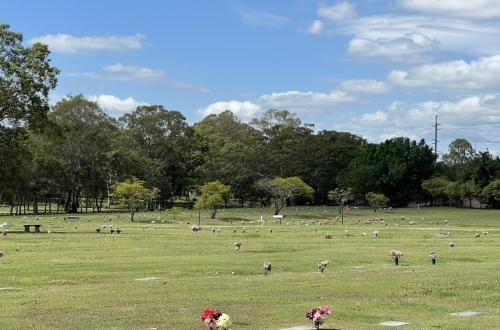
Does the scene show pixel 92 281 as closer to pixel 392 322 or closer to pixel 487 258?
pixel 392 322

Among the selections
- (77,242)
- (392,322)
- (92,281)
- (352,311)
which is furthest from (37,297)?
(77,242)

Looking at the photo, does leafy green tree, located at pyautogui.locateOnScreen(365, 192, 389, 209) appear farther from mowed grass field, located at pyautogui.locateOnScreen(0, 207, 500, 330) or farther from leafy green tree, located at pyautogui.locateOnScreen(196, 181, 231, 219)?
mowed grass field, located at pyautogui.locateOnScreen(0, 207, 500, 330)

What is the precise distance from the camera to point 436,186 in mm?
100812

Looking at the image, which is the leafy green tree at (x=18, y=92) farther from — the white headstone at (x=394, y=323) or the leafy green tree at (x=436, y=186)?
the leafy green tree at (x=436, y=186)

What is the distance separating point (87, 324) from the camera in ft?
37.8

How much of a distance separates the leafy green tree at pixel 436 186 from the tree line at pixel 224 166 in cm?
15

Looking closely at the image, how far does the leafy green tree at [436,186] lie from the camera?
99369mm

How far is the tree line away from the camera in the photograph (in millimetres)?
95750

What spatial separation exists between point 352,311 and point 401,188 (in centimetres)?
9644

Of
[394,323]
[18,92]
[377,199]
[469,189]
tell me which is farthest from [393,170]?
[394,323]

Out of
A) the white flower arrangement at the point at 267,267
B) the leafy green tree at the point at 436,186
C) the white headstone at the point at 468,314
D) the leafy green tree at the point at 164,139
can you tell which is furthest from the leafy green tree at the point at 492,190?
the white headstone at the point at 468,314

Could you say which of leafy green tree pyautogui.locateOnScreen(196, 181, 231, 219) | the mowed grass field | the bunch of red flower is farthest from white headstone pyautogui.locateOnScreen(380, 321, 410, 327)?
leafy green tree pyautogui.locateOnScreen(196, 181, 231, 219)

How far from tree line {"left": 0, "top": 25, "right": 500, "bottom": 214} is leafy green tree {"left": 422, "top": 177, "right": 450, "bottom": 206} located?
0.15 meters

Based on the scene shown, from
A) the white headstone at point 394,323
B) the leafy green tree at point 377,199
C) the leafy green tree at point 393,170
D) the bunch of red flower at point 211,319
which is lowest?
the white headstone at point 394,323
